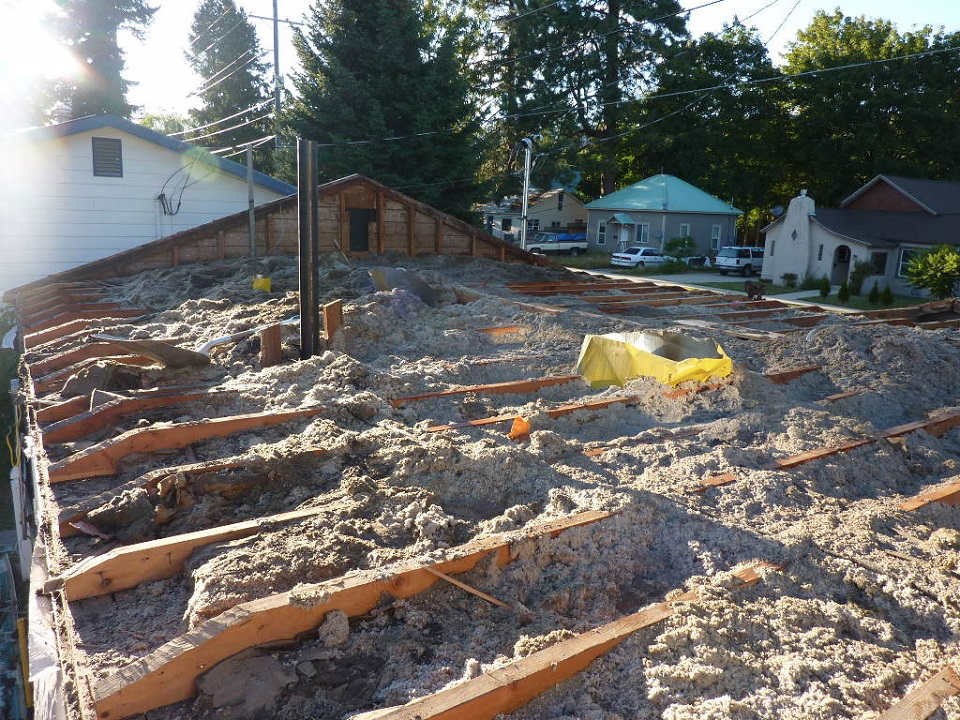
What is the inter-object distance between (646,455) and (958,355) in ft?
16.1

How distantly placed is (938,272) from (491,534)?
25124 mm

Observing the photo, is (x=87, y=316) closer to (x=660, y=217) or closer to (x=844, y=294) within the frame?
(x=844, y=294)

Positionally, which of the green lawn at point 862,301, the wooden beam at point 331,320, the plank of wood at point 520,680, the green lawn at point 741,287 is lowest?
the green lawn at point 862,301

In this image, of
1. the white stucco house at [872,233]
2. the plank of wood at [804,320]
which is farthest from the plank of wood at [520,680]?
the white stucco house at [872,233]

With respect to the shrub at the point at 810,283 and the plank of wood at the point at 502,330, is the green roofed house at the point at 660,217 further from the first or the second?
the plank of wood at the point at 502,330

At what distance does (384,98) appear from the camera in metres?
25.3

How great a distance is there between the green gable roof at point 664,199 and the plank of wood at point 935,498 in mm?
37670

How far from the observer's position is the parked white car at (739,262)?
35281 mm

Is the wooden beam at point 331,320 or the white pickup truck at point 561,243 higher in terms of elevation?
the white pickup truck at point 561,243

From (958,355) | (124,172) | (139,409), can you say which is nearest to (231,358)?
(139,409)

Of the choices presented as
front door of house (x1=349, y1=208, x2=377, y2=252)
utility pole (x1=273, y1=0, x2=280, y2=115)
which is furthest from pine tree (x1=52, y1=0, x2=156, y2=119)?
front door of house (x1=349, y1=208, x2=377, y2=252)

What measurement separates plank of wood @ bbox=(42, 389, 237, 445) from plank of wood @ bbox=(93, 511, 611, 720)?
2.94 metres

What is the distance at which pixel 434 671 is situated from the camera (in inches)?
108

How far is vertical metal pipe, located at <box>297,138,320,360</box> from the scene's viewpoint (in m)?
6.95
